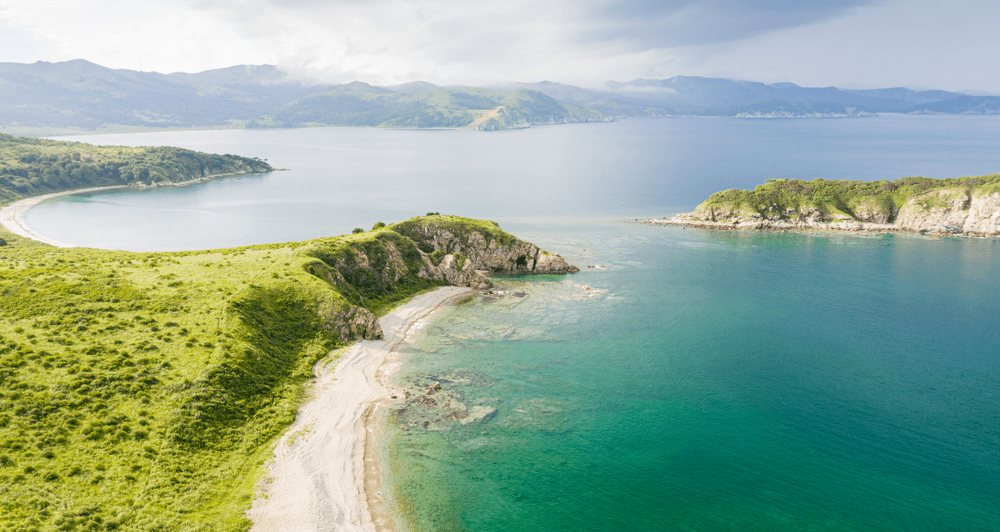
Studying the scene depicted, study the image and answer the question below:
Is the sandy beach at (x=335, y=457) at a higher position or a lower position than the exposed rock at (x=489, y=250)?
lower

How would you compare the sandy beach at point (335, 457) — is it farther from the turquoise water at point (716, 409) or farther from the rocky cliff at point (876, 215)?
the rocky cliff at point (876, 215)

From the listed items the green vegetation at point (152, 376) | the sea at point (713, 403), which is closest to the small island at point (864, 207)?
the sea at point (713, 403)

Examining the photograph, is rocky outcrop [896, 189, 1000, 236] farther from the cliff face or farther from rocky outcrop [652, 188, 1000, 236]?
the cliff face

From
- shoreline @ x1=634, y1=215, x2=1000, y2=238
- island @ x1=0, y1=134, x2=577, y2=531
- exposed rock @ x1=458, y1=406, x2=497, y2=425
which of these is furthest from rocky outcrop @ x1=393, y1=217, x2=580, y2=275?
shoreline @ x1=634, y1=215, x2=1000, y2=238

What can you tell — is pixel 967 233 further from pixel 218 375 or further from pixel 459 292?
pixel 218 375

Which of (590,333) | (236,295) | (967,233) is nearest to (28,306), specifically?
(236,295)

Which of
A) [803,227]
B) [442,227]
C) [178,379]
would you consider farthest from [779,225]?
[178,379]
